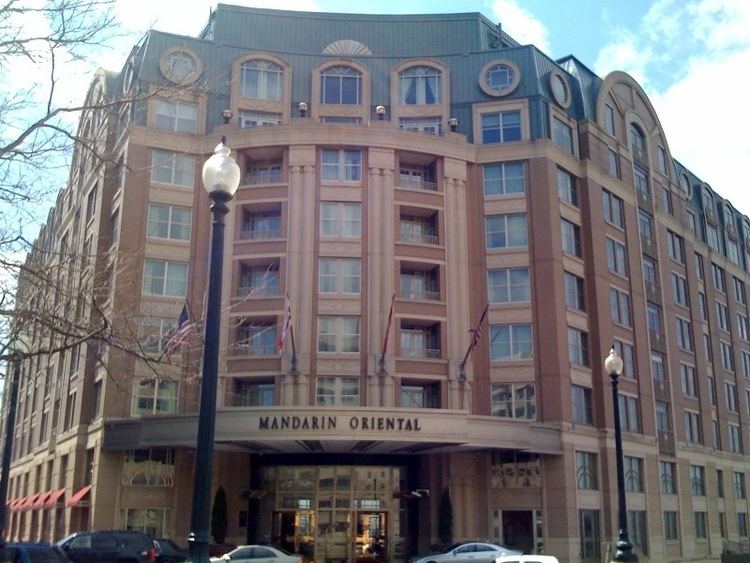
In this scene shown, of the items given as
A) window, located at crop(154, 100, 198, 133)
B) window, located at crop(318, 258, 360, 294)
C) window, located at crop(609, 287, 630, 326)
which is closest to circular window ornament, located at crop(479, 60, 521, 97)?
window, located at crop(609, 287, 630, 326)

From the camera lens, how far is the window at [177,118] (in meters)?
41.8

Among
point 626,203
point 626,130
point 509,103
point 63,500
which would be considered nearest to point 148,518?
point 63,500

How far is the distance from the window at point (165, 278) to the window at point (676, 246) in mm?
32024

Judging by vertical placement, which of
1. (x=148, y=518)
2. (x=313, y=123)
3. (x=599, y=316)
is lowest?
(x=148, y=518)

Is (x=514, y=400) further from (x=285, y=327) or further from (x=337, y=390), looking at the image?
(x=285, y=327)

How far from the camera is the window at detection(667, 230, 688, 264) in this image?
5504 cm

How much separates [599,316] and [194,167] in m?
22.3

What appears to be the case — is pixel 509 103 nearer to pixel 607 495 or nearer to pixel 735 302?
pixel 607 495

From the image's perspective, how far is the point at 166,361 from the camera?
15336 mm

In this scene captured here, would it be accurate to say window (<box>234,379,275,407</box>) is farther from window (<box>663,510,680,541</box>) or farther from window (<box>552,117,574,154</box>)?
window (<box>663,510,680,541</box>)

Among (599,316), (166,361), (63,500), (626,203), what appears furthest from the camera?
(626,203)

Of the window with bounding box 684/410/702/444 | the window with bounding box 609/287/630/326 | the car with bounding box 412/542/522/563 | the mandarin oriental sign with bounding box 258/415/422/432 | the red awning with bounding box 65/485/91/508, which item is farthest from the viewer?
the window with bounding box 684/410/702/444

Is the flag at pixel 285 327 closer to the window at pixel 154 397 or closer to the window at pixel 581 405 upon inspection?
the window at pixel 154 397

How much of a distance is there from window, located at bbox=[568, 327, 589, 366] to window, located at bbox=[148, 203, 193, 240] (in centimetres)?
1980
